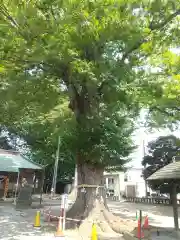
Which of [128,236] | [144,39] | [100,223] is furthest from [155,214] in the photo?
[144,39]

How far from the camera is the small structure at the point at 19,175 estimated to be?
20.2 meters

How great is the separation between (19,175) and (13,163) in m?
3.74

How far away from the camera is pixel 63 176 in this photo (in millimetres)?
39562

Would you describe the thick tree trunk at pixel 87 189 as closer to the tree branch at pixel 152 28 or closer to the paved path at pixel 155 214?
the paved path at pixel 155 214

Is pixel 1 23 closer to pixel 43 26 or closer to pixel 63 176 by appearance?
pixel 43 26

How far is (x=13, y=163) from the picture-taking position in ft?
84.8

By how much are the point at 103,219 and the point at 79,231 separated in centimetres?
150

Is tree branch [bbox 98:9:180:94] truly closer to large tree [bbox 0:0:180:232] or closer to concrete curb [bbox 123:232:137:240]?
large tree [bbox 0:0:180:232]

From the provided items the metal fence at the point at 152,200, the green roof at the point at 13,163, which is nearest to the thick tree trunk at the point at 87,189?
the green roof at the point at 13,163

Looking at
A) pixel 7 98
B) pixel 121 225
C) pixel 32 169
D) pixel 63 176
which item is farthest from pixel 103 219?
pixel 63 176

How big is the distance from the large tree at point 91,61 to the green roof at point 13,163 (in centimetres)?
1166

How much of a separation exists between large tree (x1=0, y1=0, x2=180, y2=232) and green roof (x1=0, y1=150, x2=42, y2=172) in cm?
1166

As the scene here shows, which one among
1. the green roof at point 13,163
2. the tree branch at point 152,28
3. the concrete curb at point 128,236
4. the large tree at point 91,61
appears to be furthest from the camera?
the green roof at point 13,163

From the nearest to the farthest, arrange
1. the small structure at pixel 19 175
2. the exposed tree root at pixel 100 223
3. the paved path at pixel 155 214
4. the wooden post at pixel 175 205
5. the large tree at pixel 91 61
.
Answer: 1. the large tree at pixel 91 61
2. the exposed tree root at pixel 100 223
3. the wooden post at pixel 175 205
4. the paved path at pixel 155 214
5. the small structure at pixel 19 175
